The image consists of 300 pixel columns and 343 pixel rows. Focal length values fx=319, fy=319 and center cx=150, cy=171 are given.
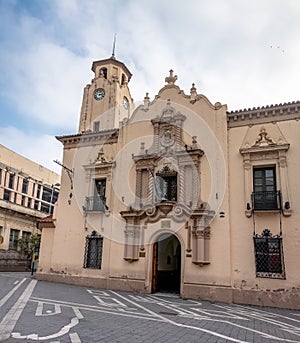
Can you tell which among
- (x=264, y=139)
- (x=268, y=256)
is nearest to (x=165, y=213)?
(x=268, y=256)

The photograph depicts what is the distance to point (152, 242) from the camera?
1540cm

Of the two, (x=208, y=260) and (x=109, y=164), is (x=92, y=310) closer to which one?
(x=208, y=260)

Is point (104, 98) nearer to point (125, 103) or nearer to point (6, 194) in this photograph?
point (125, 103)

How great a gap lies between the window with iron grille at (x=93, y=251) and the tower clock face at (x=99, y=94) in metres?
16.3

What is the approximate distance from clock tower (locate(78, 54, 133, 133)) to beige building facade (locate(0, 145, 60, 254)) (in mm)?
11816

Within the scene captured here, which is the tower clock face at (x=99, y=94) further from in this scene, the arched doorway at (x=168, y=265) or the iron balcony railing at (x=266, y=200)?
the iron balcony railing at (x=266, y=200)

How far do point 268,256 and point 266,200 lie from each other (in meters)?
2.35

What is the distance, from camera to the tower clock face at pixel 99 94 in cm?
2961

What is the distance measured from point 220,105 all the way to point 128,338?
39.0ft

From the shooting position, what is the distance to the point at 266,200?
45.4 ft

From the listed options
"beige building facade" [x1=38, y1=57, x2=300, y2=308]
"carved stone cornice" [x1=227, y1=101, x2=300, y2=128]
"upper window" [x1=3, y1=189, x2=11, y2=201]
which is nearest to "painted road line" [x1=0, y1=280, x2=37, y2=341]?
"beige building facade" [x1=38, y1=57, x2=300, y2=308]

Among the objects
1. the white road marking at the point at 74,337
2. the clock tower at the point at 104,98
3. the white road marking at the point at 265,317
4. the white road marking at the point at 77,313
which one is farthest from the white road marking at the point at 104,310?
the clock tower at the point at 104,98

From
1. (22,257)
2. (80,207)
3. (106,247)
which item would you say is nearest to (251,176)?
(106,247)

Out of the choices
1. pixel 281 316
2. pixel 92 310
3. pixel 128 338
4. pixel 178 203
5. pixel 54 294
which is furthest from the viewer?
pixel 178 203
